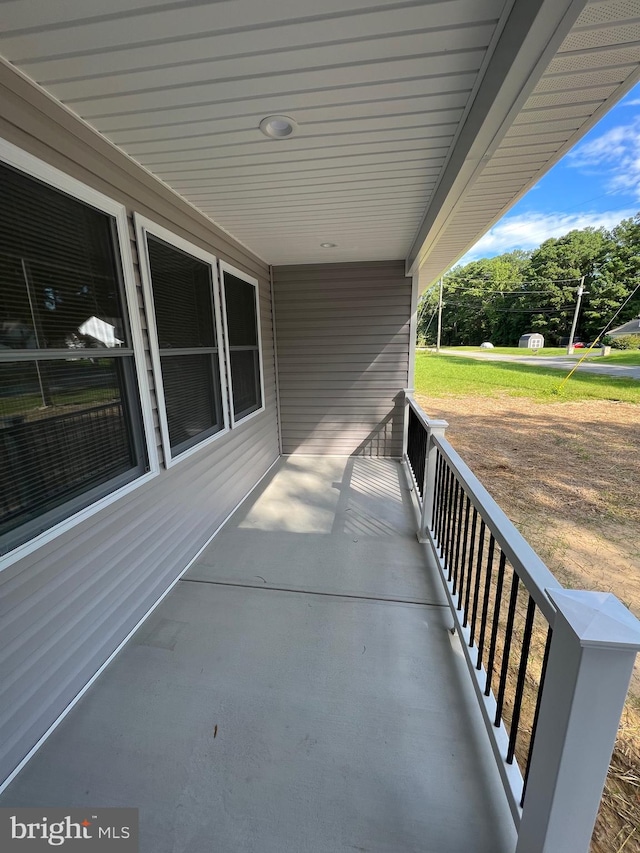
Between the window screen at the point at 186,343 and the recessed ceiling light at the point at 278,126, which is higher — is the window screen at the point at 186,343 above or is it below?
below

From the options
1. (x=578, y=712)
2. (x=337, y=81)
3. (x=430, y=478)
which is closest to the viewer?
(x=578, y=712)

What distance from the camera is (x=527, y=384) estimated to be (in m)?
12.3

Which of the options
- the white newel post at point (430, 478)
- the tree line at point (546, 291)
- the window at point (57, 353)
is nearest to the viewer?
the window at point (57, 353)

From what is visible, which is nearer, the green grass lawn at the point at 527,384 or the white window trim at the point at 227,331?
the white window trim at the point at 227,331

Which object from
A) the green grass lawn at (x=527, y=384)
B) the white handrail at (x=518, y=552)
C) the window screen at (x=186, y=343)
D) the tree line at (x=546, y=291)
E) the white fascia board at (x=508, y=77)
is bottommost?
the green grass lawn at (x=527, y=384)

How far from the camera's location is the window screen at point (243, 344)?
10.9ft

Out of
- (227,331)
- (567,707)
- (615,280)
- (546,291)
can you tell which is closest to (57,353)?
(227,331)

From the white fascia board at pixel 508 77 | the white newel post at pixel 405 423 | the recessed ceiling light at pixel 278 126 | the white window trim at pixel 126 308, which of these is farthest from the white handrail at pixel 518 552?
the white newel post at pixel 405 423

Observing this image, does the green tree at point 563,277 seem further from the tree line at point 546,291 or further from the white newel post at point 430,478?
the white newel post at point 430,478

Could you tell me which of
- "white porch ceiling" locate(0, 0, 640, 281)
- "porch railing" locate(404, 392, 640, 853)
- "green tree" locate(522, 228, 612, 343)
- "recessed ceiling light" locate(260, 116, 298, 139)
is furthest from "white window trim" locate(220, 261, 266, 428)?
"green tree" locate(522, 228, 612, 343)

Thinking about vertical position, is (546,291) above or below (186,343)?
above

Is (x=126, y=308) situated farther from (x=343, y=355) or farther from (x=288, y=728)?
(x=343, y=355)

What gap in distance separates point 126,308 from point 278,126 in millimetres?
1144

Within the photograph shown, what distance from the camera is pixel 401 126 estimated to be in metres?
1.65
